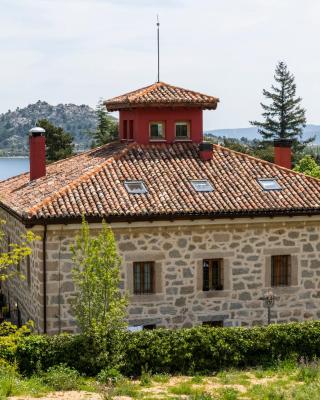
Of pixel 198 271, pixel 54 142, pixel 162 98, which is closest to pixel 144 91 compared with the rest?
pixel 162 98

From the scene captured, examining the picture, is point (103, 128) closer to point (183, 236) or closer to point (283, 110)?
point (283, 110)

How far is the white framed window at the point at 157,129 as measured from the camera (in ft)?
91.3

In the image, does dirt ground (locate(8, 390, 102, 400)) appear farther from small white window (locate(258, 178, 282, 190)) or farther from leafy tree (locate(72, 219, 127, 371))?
small white window (locate(258, 178, 282, 190))

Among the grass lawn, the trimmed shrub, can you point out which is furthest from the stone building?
the grass lawn

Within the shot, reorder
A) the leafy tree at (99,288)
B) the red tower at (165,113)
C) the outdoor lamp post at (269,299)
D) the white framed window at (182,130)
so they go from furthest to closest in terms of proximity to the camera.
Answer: the white framed window at (182,130), the red tower at (165,113), the outdoor lamp post at (269,299), the leafy tree at (99,288)

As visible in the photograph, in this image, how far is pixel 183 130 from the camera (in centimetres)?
2816

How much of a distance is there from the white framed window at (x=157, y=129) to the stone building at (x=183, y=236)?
65.4 inches

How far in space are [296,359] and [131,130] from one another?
1198cm

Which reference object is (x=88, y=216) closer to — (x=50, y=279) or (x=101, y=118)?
(x=50, y=279)

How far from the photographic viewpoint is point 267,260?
24.2 meters

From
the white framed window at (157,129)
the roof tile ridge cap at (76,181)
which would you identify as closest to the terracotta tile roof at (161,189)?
the roof tile ridge cap at (76,181)

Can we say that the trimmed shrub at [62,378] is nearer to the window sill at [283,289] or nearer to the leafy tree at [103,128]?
the window sill at [283,289]

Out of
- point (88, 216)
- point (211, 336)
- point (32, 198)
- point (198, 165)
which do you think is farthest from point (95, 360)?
point (198, 165)

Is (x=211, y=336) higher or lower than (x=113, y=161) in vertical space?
lower
